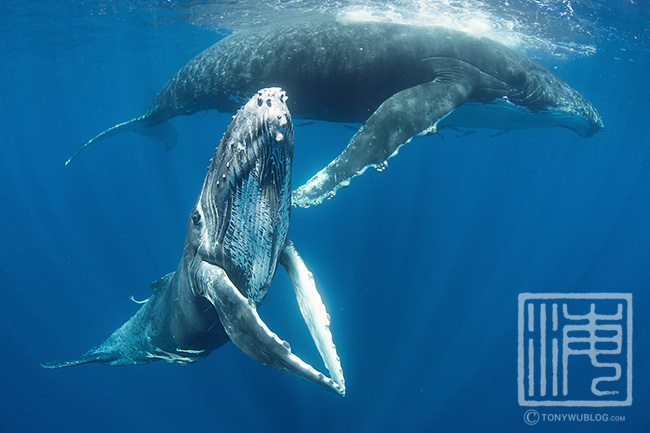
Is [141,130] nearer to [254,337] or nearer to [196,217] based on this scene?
[196,217]

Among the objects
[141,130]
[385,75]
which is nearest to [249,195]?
[385,75]

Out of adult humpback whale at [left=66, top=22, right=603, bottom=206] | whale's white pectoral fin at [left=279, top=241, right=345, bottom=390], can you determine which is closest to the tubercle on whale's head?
whale's white pectoral fin at [left=279, top=241, right=345, bottom=390]

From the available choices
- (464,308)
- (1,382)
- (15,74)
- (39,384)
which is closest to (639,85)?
(464,308)

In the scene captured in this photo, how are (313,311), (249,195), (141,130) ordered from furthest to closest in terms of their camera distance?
(141,130)
(313,311)
(249,195)

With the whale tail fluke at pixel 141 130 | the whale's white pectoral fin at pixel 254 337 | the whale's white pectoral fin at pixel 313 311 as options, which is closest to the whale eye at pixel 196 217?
the whale's white pectoral fin at pixel 254 337

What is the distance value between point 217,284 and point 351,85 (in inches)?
190

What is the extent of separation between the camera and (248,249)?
323cm

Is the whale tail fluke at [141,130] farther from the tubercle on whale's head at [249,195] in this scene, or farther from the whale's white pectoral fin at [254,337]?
the whale's white pectoral fin at [254,337]

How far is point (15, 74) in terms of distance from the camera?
32375mm

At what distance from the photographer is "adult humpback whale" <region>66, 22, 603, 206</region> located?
6.08m

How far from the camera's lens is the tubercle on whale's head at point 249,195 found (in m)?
2.77

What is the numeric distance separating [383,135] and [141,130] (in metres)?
9.17

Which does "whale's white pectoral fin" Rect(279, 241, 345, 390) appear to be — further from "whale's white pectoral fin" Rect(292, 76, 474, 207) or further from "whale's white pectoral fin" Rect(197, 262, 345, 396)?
"whale's white pectoral fin" Rect(292, 76, 474, 207)

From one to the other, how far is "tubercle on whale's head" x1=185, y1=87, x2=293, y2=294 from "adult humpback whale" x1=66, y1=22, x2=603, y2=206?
263cm
